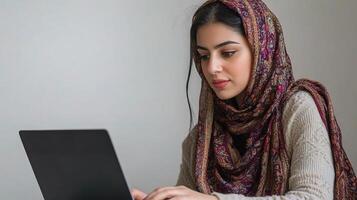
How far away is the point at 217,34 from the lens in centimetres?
106

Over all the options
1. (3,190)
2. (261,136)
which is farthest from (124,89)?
(261,136)

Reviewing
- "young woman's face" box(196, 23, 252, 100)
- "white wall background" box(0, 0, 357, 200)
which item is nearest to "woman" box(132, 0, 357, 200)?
"young woman's face" box(196, 23, 252, 100)

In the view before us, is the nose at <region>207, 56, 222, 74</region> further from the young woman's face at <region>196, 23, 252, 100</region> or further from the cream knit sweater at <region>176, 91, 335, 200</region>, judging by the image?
the cream knit sweater at <region>176, 91, 335, 200</region>

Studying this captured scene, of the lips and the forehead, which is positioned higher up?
the forehead

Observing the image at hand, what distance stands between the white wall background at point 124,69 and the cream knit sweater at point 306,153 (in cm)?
57

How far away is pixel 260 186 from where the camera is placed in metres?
1.09

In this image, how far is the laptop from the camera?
0.80 metres

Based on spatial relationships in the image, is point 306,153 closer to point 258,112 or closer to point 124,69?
point 258,112

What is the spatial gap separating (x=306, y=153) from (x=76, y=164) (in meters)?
0.44

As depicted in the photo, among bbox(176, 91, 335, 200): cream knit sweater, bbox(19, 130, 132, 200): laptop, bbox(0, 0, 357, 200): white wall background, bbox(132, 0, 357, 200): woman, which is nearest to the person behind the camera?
bbox(19, 130, 132, 200): laptop

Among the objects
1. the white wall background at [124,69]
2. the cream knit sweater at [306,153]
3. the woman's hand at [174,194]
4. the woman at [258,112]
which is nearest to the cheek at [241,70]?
the woman at [258,112]

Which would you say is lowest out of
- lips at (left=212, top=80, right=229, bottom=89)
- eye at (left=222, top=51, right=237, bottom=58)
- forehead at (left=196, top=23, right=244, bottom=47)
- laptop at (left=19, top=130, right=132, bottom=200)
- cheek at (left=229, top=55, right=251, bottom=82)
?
laptop at (left=19, top=130, right=132, bottom=200)

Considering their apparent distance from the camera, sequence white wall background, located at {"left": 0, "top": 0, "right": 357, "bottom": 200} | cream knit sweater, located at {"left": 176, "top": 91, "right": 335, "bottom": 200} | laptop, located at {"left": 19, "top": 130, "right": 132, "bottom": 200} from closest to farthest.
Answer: laptop, located at {"left": 19, "top": 130, "right": 132, "bottom": 200} < cream knit sweater, located at {"left": 176, "top": 91, "right": 335, "bottom": 200} < white wall background, located at {"left": 0, "top": 0, "right": 357, "bottom": 200}

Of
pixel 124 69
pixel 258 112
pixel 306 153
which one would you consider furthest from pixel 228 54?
pixel 124 69
